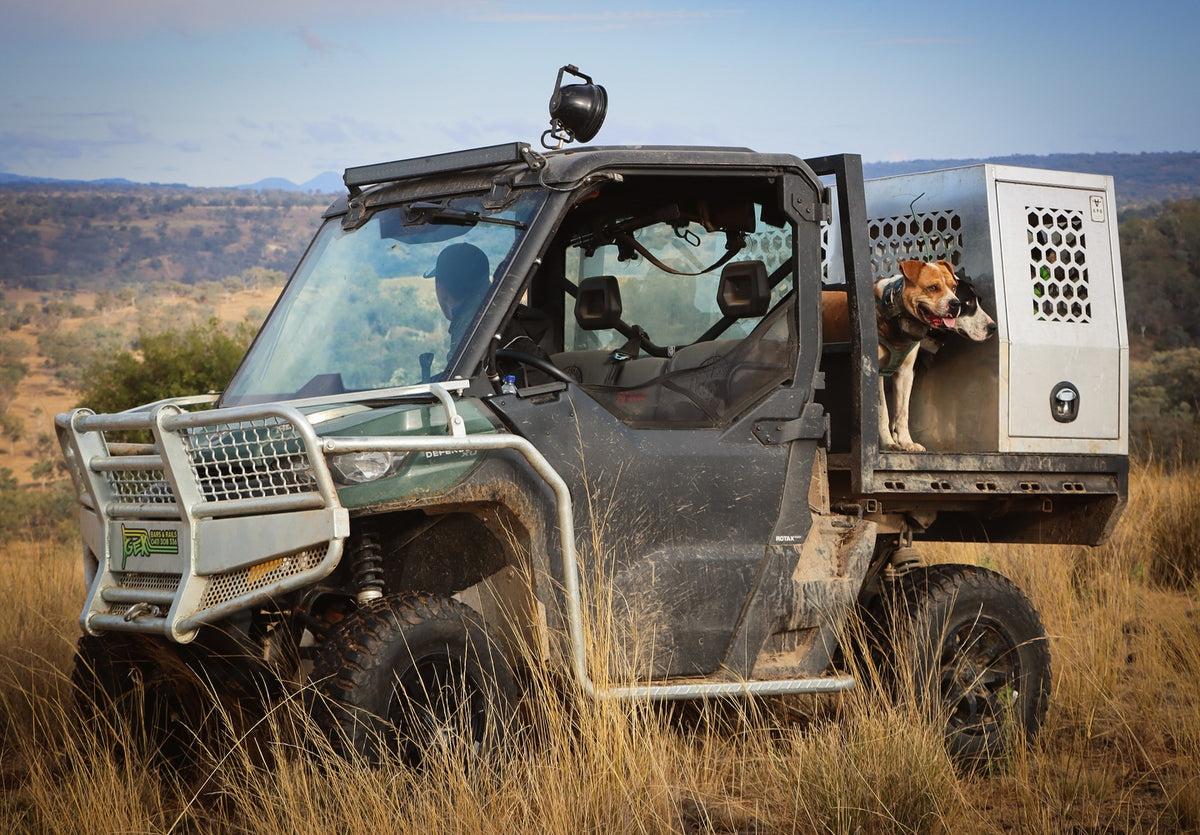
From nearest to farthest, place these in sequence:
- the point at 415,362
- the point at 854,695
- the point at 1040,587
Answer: the point at 415,362 → the point at 854,695 → the point at 1040,587

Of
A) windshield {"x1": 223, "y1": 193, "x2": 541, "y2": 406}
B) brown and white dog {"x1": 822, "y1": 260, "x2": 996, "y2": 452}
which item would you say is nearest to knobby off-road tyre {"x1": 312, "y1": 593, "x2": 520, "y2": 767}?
windshield {"x1": 223, "y1": 193, "x2": 541, "y2": 406}

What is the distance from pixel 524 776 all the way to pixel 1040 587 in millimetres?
4982

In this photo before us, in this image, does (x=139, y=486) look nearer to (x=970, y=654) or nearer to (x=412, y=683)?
(x=412, y=683)

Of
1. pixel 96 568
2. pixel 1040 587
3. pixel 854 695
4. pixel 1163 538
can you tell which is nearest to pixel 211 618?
pixel 96 568

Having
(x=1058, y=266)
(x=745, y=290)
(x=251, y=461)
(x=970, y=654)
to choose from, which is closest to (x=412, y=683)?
(x=251, y=461)

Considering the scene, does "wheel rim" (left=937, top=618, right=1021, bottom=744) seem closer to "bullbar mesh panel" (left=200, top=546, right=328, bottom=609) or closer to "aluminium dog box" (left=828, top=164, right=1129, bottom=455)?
"aluminium dog box" (left=828, top=164, right=1129, bottom=455)

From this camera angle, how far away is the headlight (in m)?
3.93

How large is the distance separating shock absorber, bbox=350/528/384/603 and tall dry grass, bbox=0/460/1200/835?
1.45 ft

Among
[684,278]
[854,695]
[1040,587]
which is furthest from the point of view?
[1040,587]

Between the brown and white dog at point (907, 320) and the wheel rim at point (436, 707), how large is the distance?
201cm

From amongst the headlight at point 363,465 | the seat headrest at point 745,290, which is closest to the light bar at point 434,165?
the seat headrest at point 745,290

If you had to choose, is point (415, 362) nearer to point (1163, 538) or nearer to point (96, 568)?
point (96, 568)

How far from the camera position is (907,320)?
527 cm

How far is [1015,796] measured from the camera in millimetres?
4719
